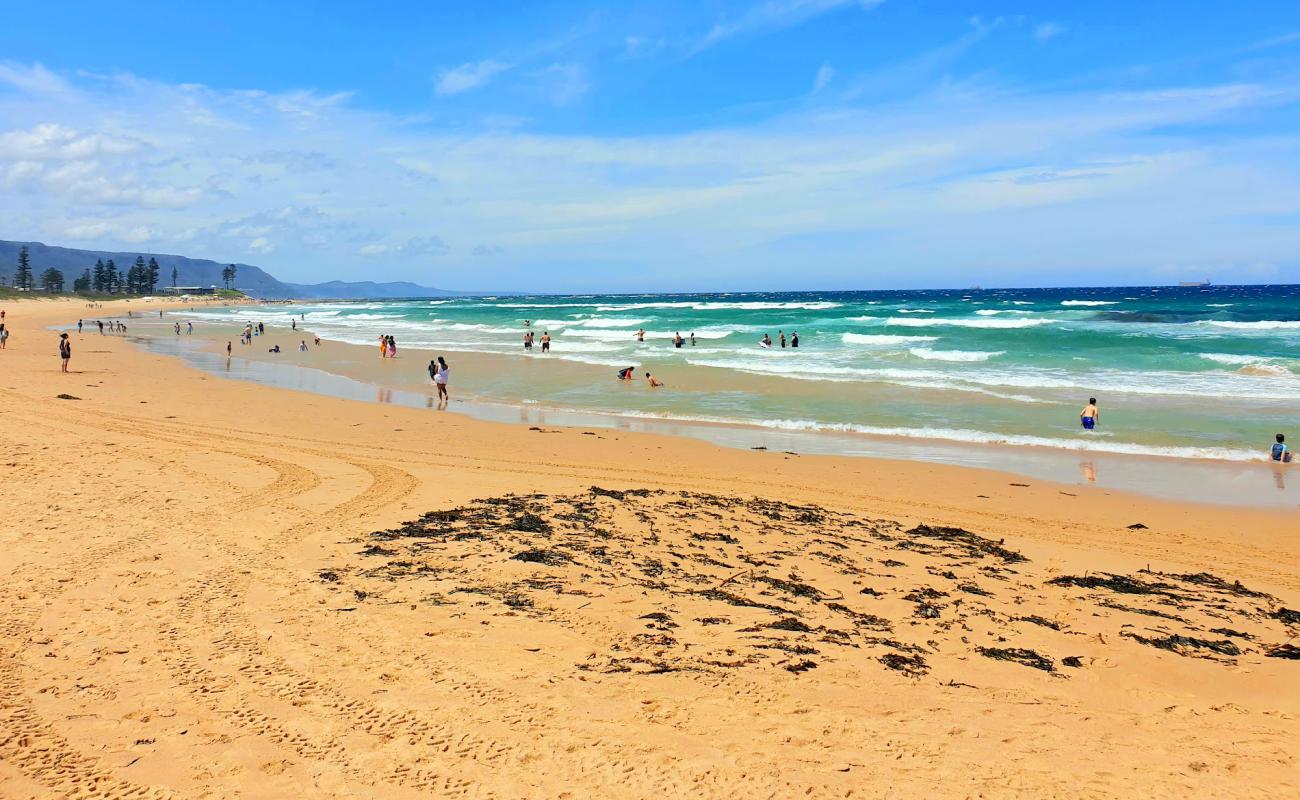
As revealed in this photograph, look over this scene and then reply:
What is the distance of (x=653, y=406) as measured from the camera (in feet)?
65.6

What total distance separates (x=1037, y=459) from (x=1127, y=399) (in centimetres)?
929

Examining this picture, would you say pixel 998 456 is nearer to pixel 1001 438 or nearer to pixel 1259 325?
pixel 1001 438

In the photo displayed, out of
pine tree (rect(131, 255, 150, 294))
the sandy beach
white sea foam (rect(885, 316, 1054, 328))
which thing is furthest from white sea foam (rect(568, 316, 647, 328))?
pine tree (rect(131, 255, 150, 294))

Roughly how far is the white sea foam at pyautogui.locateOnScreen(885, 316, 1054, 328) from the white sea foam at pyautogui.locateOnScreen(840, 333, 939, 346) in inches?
320

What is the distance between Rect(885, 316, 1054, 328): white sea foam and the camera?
170 ft

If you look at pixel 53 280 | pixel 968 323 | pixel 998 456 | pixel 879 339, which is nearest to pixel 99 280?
pixel 53 280

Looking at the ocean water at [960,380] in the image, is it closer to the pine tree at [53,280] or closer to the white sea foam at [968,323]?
the white sea foam at [968,323]

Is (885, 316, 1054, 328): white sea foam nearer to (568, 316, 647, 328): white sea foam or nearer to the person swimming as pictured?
(568, 316, 647, 328): white sea foam

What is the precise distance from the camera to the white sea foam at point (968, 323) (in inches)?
2037

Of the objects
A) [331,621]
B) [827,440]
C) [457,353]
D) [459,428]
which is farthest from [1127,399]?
[457,353]

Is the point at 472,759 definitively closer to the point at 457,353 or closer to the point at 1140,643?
the point at 1140,643

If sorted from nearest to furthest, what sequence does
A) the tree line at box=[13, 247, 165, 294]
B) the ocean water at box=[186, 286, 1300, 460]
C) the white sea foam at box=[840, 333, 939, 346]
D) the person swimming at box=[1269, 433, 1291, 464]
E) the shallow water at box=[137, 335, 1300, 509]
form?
the shallow water at box=[137, 335, 1300, 509] → the person swimming at box=[1269, 433, 1291, 464] → the ocean water at box=[186, 286, 1300, 460] → the white sea foam at box=[840, 333, 939, 346] → the tree line at box=[13, 247, 165, 294]

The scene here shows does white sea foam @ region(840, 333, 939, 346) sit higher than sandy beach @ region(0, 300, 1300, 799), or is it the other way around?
white sea foam @ region(840, 333, 939, 346)

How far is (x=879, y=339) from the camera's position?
43.8 metres
